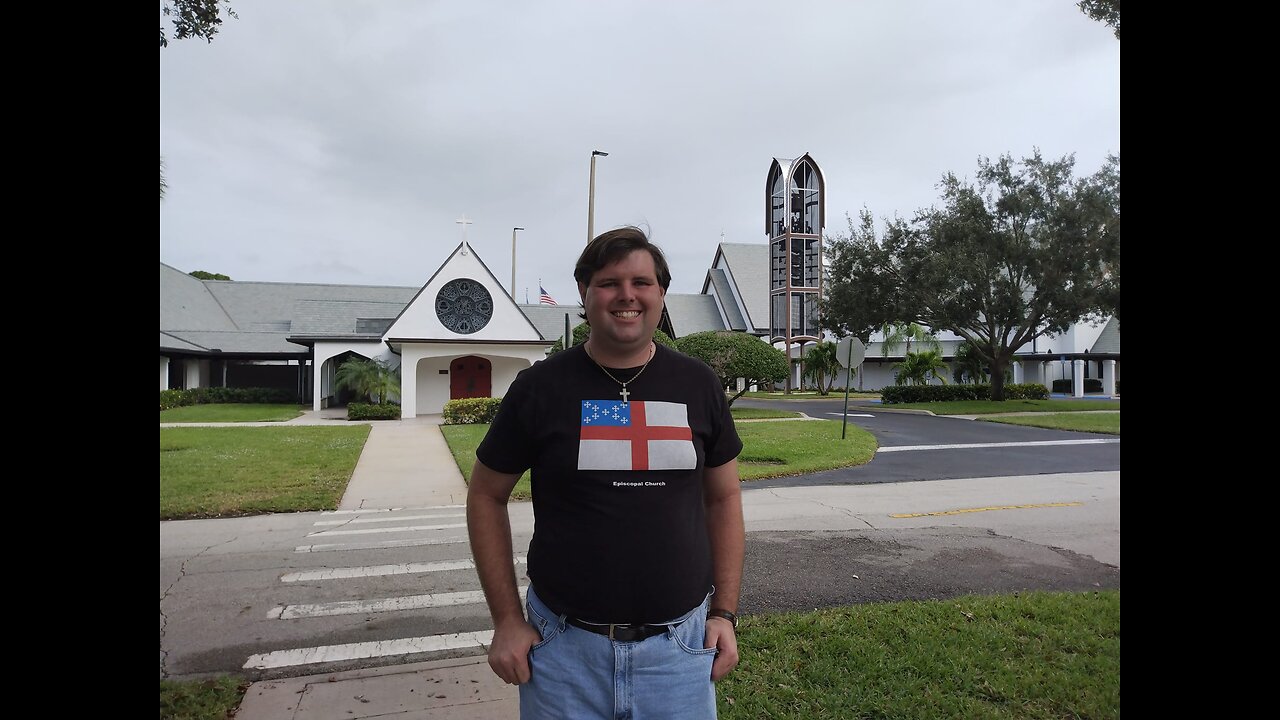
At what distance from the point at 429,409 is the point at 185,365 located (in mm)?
11606

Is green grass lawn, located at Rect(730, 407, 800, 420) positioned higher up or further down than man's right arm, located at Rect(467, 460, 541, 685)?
further down

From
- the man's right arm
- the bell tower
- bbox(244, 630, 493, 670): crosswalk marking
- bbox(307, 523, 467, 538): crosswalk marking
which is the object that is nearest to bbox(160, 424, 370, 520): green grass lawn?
bbox(307, 523, 467, 538): crosswalk marking

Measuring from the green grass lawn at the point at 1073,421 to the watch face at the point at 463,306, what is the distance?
17546 mm

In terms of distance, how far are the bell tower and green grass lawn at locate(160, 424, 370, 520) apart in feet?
105

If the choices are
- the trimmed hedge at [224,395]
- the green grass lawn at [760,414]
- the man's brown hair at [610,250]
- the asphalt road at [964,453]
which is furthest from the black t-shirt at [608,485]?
the trimmed hedge at [224,395]

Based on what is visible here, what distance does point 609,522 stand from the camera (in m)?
2.09

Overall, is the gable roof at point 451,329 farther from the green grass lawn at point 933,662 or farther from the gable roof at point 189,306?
the green grass lawn at point 933,662

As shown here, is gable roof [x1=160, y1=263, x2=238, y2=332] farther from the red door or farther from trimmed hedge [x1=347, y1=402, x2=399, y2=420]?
the red door

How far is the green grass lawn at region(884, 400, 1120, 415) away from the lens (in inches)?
1070

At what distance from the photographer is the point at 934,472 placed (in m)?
13.0

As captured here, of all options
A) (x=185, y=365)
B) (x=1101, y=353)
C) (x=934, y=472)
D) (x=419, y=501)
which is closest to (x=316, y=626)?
(x=419, y=501)

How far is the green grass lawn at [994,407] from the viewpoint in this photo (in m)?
27.2

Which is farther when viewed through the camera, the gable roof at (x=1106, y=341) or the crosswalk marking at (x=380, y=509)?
the gable roof at (x=1106, y=341)
